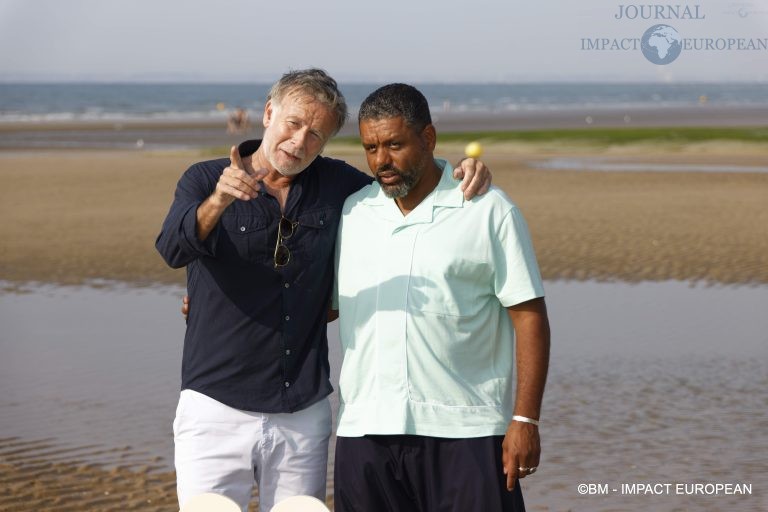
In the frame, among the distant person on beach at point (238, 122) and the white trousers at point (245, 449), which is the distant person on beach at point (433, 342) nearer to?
the white trousers at point (245, 449)

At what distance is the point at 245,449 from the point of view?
384 centimetres

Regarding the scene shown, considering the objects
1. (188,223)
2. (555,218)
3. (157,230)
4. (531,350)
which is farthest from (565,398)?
(157,230)

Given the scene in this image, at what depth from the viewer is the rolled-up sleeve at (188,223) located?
3.63 meters

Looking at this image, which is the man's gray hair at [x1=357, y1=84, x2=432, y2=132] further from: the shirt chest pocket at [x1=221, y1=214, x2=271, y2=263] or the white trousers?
the white trousers

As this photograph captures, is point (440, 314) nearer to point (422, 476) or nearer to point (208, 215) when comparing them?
point (422, 476)

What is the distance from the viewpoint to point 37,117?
61094 mm

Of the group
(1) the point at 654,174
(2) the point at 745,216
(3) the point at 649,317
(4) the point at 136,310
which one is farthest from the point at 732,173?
(4) the point at 136,310

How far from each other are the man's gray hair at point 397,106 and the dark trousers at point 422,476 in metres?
1.05

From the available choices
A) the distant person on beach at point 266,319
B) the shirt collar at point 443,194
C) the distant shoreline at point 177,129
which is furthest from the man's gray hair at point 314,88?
the distant shoreline at point 177,129

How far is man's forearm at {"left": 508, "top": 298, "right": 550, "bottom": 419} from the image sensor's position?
11.9 feet

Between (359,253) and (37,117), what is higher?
(37,117)

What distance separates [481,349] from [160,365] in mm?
6006

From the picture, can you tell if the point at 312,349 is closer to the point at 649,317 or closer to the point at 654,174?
the point at 649,317

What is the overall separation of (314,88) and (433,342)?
959 mm
